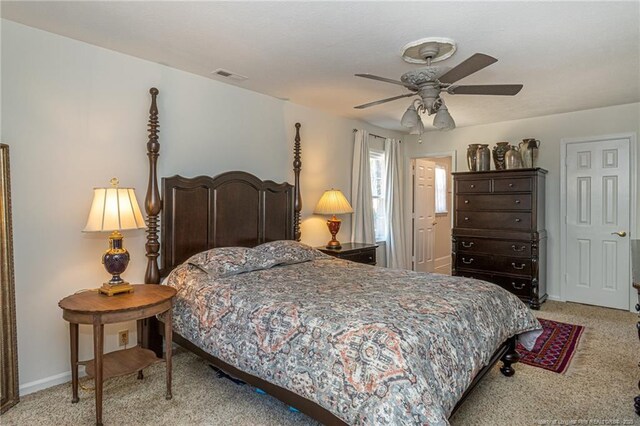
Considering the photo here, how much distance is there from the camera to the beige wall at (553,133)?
4.46 metres

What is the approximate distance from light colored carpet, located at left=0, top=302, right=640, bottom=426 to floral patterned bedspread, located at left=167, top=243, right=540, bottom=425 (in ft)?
1.06

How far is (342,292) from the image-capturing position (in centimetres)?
240

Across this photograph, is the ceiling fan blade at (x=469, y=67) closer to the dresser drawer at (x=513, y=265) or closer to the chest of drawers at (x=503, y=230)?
the chest of drawers at (x=503, y=230)

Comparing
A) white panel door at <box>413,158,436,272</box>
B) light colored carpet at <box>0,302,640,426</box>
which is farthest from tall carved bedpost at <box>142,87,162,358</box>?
white panel door at <box>413,158,436,272</box>

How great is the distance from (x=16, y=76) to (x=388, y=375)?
2930 mm

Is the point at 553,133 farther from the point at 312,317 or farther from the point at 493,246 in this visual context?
the point at 312,317

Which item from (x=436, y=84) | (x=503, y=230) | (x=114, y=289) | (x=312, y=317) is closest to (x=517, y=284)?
(x=503, y=230)

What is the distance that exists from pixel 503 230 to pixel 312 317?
3.71 m

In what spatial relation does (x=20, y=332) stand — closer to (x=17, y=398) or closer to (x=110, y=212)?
(x=17, y=398)

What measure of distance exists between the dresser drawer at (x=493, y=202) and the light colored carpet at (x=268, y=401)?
6.79ft

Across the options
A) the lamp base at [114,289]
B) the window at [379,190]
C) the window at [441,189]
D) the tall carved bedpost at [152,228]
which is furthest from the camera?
the window at [441,189]

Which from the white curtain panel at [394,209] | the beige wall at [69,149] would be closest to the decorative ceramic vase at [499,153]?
the white curtain panel at [394,209]

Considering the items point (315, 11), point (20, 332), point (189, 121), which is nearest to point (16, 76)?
point (189, 121)

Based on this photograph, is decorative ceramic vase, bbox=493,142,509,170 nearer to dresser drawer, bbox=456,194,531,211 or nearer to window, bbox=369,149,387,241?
dresser drawer, bbox=456,194,531,211
